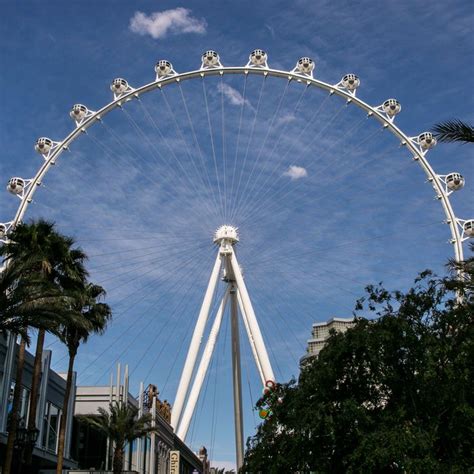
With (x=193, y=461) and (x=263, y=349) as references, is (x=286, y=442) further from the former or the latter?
(x=193, y=461)

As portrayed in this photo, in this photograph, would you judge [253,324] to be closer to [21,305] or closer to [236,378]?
Result: [236,378]

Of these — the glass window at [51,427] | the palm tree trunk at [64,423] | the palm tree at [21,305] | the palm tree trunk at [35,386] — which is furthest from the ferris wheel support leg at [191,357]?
the palm tree at [21,305]

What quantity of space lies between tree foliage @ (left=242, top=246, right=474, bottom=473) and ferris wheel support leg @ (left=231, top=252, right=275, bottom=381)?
18.8m

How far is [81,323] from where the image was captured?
32219mm

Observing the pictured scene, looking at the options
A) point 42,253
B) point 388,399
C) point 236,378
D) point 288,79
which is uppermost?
point 288,79

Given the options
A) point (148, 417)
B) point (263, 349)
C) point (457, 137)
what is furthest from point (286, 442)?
point (263, 349)

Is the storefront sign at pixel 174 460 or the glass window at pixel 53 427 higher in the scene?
the storefront sign at pixel 174 460

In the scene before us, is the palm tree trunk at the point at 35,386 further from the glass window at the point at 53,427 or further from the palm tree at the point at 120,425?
the palm tree at the point at 120,425

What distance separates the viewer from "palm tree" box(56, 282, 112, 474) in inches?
1372

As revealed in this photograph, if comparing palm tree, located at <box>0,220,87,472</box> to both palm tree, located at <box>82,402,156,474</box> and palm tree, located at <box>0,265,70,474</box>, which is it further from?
palm tree, located at <box>82,402,156,474</box>

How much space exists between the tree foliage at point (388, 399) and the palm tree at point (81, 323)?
365 inches

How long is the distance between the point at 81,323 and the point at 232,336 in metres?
27.0

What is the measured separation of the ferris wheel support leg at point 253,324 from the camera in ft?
168

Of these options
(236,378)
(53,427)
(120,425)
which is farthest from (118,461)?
(236,378)
